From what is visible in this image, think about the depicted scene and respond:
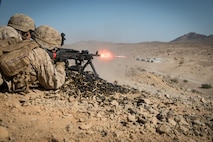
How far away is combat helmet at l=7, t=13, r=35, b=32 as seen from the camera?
5.63 m

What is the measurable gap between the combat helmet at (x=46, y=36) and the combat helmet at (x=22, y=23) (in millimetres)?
328

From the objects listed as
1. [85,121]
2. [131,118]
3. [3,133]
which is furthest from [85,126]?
[3,133]

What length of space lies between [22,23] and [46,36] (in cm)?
101

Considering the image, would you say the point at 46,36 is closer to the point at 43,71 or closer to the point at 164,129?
the point at 43,71

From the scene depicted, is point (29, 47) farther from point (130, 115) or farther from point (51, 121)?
point (130, 115)

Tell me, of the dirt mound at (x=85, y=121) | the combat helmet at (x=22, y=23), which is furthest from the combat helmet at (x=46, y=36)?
the dirt mound at (x=85, y=121)

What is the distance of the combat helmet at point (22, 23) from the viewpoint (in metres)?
5.63

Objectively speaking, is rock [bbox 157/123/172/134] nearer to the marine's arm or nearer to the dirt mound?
the dirt mound

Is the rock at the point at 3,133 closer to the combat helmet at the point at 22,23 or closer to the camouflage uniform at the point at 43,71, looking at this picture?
the camouflage uniform at the point at 43,71

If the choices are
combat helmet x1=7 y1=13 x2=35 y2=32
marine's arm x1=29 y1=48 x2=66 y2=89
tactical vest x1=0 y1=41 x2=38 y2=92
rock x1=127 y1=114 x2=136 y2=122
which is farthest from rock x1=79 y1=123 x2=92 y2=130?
combat helmet x1=7 y1=13 x2=35 y2=32

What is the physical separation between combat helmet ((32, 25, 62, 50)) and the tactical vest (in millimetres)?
945

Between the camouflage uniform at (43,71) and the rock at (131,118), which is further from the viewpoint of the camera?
the camouflage uniform at (43,71)

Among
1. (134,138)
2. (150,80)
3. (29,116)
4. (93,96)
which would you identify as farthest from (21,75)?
(150,80)

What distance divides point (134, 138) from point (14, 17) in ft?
17.3
